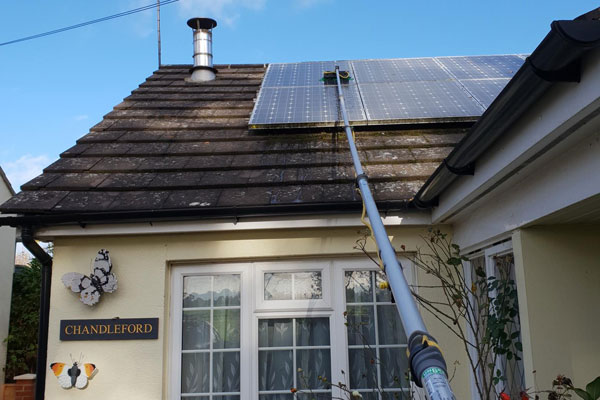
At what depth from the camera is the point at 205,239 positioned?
506cm

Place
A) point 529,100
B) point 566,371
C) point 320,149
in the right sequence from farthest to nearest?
point 320,149, point 566,371, point 529,100

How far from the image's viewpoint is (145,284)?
4980 mm

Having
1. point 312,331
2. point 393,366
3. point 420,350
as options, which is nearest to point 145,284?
point 312,331

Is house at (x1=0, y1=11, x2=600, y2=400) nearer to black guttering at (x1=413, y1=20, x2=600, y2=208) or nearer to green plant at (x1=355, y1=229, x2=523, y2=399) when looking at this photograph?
green plant at (x1=355, y1=229, x2=523, y2=399)

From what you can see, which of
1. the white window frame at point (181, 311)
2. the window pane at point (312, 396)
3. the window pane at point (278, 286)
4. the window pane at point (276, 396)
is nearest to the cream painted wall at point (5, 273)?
the white window frame at point (181, 311)

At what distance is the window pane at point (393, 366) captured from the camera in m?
4.89

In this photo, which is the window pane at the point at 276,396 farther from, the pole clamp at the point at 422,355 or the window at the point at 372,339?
the pole clamp at the point at 422,355

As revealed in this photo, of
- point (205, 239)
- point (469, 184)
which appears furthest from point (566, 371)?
point (205, 239)

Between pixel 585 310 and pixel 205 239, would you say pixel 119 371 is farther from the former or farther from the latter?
pixel 585 310

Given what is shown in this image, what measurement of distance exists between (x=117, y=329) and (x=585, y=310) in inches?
150

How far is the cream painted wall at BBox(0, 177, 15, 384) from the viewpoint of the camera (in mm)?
10945

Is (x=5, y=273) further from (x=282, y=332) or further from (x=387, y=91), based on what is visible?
(x=387, y=91)

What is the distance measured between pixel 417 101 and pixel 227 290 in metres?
3.39

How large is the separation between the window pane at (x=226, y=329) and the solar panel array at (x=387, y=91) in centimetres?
225
